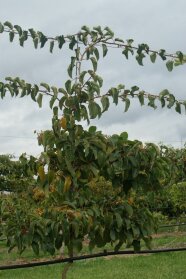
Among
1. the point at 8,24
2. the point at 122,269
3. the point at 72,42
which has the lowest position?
the point at 122,269

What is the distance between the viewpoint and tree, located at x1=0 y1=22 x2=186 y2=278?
89.6 inches

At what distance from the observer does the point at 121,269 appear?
788 centimetres

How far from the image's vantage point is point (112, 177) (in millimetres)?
2375

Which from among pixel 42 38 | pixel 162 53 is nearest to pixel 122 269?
pixel 162 53

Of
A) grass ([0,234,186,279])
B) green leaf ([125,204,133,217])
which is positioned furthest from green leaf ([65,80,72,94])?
grass ([0,234,186,279])

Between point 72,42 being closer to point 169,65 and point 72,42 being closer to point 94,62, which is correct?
point 94,62

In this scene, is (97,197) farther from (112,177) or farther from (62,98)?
(62,98)

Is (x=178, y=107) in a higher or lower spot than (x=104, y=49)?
lower

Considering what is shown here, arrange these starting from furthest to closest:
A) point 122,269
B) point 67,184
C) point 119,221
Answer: point 122,269 → point 119,221 → point 67,184

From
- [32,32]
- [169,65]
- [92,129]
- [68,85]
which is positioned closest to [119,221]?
[92,129]

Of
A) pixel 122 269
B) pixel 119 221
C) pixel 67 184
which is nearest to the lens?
pixel 67 184

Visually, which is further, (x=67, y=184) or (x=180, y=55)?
(x=180, y=55)

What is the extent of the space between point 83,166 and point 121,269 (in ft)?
19.4

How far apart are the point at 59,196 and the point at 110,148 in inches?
13.5
